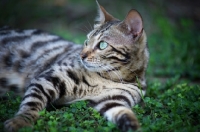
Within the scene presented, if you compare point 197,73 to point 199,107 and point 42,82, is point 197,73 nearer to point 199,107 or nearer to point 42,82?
point 199,107

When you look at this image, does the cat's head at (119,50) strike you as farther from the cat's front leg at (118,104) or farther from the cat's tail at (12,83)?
the cat's tail at (12,83)

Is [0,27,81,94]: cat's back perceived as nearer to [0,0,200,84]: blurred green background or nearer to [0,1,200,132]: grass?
[0,1,200,132]: grass

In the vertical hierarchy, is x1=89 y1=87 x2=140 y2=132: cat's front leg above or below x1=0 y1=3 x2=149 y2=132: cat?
below

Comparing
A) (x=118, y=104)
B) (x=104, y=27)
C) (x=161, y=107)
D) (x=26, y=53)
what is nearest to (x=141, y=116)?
(x=118, y=104)

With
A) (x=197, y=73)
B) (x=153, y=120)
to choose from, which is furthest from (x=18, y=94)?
(x=197, y=73)

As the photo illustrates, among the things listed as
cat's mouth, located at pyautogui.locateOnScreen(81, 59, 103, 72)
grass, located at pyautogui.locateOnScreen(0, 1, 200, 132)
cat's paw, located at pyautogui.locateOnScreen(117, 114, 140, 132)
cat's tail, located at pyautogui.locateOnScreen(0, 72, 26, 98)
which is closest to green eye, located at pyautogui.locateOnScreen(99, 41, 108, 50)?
cat's mouth, located at pyautogui.locateOnScreen(81, 59, 103, 72)

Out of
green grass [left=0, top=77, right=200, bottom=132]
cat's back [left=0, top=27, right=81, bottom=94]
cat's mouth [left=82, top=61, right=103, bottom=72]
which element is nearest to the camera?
green grass [left=0, top=77, right=200, bottom=132]
